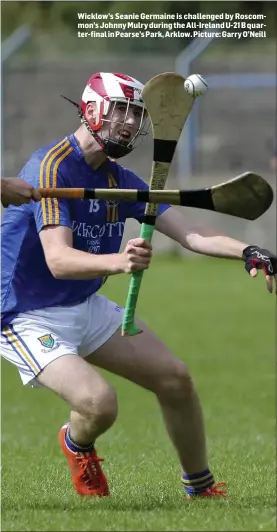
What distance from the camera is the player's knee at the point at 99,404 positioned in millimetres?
5605

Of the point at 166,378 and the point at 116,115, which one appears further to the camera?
the point at 166,378

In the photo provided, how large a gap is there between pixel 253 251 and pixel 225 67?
1980 cm

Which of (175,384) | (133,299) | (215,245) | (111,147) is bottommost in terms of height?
(175,384)

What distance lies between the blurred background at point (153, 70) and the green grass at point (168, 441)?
3.17m

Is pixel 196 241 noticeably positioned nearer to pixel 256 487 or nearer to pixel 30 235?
pixel 30 235

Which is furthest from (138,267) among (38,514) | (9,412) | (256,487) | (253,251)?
(9,412)

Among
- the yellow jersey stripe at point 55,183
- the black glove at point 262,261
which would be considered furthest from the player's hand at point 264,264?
the yellow jersey stripe at point 55,183

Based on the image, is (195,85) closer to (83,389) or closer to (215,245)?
(215,245)

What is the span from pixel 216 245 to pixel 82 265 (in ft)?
3.02

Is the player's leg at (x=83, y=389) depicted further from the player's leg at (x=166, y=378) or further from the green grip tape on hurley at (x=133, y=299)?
the player's leg at (x=166, y=378)

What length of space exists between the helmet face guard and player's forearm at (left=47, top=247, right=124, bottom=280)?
2.16 feet

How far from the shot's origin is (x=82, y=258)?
544 cm

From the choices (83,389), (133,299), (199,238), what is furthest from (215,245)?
(83,389)

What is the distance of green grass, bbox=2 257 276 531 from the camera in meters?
5.47
